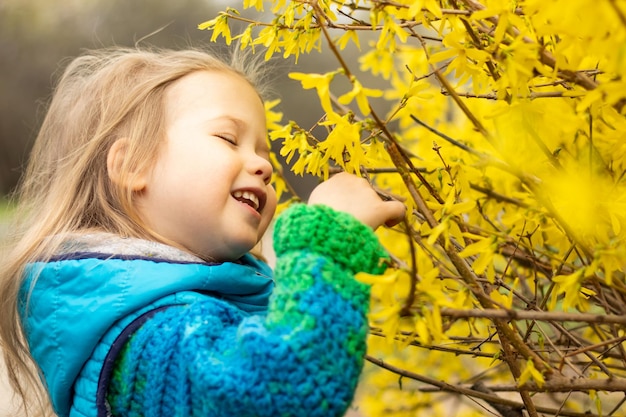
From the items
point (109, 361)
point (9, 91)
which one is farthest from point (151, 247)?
point (9, 91)

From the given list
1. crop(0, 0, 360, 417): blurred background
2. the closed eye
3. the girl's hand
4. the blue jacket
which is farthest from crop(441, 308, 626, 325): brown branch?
crop(0, 0, 360, 417): blurred background

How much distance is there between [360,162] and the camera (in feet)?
3.61

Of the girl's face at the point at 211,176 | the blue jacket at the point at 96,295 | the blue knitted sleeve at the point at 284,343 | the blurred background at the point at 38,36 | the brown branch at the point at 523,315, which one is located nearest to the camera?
the brown branch at the point at 523,315

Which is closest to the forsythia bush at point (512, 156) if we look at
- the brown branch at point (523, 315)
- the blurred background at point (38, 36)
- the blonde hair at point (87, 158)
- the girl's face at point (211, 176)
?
the brown branch at point (523, 315)

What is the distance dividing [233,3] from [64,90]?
3425 millimetres

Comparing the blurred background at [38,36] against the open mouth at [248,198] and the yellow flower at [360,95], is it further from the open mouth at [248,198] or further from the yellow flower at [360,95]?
the yellow flower at [360,95]

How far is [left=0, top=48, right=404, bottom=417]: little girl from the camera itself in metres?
0.93

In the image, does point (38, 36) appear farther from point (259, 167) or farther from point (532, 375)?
point (532, 375)

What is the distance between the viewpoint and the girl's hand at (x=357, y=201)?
3.50 ft

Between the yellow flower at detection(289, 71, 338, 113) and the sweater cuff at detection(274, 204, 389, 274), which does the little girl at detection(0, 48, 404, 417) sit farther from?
the yellow flower at detection(289, 71, 338, 113)

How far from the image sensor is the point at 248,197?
1.24 metres

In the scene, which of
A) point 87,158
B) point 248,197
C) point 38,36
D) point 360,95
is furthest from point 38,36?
point 360,95

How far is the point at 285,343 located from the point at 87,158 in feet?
2.21

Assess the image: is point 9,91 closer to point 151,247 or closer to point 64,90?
point 64,90
